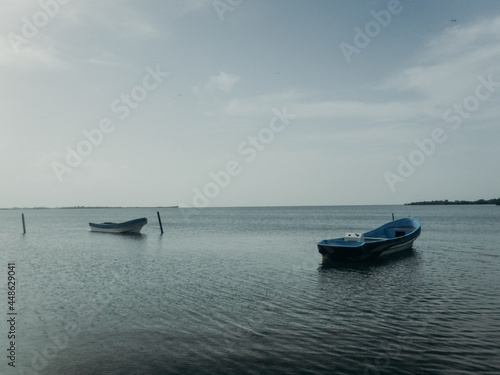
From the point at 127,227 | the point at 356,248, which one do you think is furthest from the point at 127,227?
the point at 356,248

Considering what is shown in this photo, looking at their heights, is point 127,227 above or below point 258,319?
above

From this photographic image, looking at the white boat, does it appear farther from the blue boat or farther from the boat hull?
the blue boat

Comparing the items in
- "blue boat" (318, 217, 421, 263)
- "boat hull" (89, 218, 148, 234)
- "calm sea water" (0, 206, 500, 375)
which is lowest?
"calm sea water" (0, 206, 500, 375)

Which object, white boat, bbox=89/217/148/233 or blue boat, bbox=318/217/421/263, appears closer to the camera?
blue boat, bbox=318/217/421/263

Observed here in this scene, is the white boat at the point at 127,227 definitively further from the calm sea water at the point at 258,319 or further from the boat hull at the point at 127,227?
the calm sea water at the point at 258,319

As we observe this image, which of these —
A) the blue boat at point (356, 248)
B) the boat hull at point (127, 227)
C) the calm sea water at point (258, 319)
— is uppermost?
the boat hull at point (127, 227)

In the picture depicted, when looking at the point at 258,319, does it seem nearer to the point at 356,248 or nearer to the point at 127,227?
the point at 356,248

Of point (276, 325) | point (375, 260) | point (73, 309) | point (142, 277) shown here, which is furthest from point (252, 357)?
point (375, 260)

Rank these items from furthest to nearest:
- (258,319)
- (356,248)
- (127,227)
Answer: (127,227) → (356,248) → (258,319)

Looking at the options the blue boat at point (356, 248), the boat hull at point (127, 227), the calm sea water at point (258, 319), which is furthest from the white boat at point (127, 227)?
the blue boat at point (356, 248)

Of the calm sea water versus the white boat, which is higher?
the white boat

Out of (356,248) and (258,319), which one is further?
(356,248)

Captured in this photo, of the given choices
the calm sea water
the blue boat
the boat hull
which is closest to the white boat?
the boat hull

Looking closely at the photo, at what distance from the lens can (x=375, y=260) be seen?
Answer: 1153 inches
